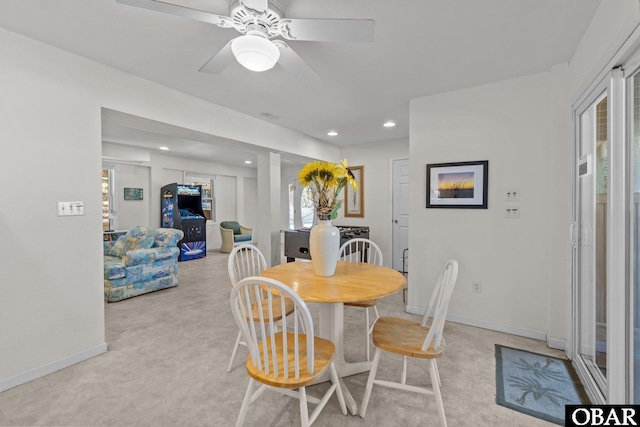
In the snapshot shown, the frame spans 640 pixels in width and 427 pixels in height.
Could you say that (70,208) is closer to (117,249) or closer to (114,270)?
(114,270)

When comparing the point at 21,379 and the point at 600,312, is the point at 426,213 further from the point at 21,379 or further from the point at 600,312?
the point at 21,379

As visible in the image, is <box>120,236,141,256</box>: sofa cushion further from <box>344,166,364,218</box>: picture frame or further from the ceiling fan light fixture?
the ceiling fan light fixture

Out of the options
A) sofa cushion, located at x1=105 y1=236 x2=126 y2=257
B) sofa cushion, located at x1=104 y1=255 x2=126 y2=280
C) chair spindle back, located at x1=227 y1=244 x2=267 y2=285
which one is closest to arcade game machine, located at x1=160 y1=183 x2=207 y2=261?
sofa cushion, located at x1=105 y1=236 x2=126 y2=257

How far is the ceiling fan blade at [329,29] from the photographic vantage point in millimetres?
1411

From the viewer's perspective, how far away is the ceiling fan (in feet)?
4.57

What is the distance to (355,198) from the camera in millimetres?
5672

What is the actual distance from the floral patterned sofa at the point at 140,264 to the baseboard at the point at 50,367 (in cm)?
163

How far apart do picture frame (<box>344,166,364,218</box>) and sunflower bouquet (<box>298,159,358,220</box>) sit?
11.8 ft

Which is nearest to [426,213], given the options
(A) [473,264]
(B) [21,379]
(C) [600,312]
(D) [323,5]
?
(A) [473,264]

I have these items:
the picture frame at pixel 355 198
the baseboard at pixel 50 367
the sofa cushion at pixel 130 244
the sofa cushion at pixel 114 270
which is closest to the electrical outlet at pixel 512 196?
the picture frame at pixel 355 198

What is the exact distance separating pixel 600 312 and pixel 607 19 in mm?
1761

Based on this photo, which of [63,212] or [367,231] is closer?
[63,212]

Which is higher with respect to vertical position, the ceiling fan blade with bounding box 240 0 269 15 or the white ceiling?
the white ceiling

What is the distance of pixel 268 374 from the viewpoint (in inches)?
51.9
